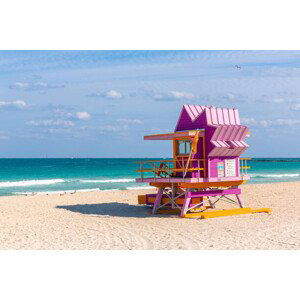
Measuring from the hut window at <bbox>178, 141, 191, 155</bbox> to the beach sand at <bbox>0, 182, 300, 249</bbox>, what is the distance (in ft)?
7.24

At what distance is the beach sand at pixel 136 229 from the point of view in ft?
39.5

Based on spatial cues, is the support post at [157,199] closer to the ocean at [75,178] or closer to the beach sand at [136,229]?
the beach sand at [136,229]

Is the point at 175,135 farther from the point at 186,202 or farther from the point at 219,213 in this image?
the point at 219,213

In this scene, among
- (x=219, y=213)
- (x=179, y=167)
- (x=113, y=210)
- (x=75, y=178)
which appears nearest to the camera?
(x=219, y=213)

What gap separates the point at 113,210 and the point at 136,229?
202 inches

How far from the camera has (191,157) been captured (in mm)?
15984

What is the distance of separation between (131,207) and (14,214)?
184 inches

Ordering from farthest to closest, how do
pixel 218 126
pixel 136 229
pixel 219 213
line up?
pixel 219 213, pixel 218 126, pixel 136 229

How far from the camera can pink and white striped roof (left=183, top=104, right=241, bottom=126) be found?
16.1m

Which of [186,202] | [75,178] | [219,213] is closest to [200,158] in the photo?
[186,202]

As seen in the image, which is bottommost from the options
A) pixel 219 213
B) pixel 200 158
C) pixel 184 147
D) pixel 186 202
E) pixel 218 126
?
pixel 219 213

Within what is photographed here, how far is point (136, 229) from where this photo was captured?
46.4 ft

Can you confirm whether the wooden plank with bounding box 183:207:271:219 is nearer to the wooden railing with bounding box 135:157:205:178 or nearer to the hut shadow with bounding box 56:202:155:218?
the wooden railing with bounding box 135:157:205:178
